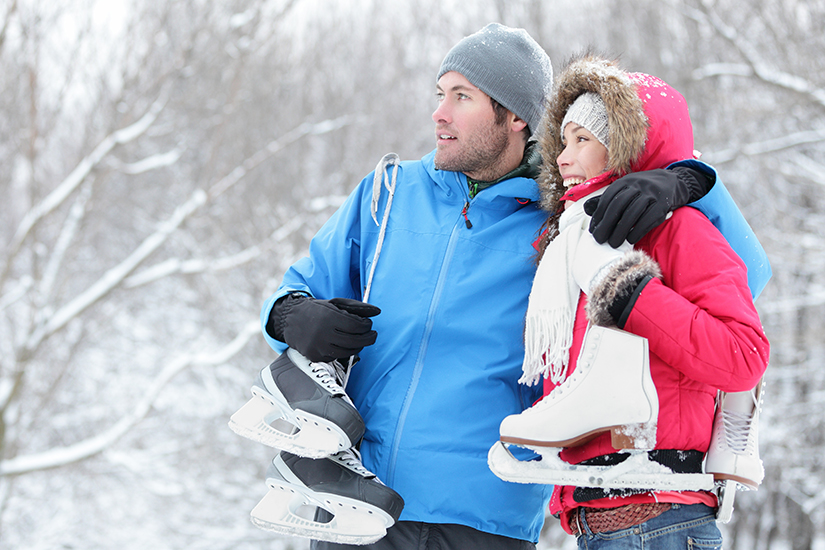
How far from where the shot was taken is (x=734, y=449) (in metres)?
1.35

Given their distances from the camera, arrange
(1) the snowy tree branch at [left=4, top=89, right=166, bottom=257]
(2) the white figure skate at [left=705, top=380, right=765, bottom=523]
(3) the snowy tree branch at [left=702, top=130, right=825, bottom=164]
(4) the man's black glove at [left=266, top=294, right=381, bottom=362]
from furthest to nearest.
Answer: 1. (1) the snowy tree branch at [left=4, top=89, right=166, bottom=257]
2. (3) the snowy tree branch at [left=702, top=130, right=825, bottom=164]
3. (4) the man's black glove at [left=266, top=294, right=381, bottom=362]
4. (2) the white figure skate at [left=705, top=380, right=765, bottom=523]

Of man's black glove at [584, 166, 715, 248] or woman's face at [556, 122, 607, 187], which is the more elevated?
woman's face at [556, 122, 607, 187]

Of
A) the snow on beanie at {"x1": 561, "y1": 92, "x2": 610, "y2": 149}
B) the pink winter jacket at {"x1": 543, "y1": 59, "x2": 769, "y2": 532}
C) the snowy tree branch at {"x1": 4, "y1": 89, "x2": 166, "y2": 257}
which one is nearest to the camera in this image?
the pink winter jacket at {"x1": 543, "y1": 59, "x2": 769, "y2": 532}

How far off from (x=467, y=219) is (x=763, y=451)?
28.9 ft

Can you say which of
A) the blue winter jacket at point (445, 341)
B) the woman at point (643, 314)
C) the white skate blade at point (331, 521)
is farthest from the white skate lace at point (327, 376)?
the woman at point (643, 314)

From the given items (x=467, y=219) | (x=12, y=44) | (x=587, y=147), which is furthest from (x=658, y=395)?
(x=12, y=44)

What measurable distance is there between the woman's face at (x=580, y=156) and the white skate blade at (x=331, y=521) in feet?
2.95

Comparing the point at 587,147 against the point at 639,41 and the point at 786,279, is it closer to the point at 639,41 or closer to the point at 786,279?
the point at 786,279

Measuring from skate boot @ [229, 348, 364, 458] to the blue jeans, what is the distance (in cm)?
63

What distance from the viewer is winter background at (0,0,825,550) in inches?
287

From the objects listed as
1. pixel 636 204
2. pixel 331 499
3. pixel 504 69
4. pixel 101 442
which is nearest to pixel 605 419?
pixel 636 204

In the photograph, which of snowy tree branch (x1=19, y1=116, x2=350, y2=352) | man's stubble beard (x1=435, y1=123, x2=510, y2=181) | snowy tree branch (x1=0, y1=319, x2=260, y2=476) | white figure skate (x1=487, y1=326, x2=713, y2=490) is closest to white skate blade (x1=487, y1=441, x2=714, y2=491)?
white figure skate (x1=487, y1=326, x2=713, y2=490)

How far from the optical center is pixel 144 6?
7355mm

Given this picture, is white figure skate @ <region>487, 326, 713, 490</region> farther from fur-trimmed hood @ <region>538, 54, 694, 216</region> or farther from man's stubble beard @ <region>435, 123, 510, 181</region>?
man's stubble beard @ <region>435, 123, 510, 181</region>
